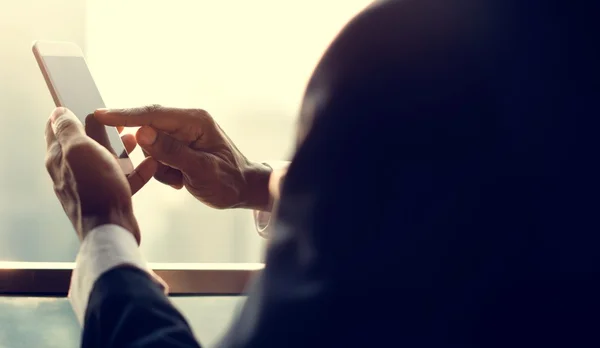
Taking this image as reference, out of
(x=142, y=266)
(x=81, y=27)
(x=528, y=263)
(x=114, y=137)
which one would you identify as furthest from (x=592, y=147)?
(x=81, y=27)

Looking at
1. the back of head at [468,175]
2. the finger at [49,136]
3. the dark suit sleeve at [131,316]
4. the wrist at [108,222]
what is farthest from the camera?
the finger at [49,136]

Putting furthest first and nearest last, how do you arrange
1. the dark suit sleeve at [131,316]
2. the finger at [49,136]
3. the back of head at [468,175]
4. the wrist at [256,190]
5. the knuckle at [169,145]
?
the wrist at [256,190] → the knuckle at [169,145] → the finger at [49,136] → the dark suit sleeve at [131,316] → the back of head at [468,175]

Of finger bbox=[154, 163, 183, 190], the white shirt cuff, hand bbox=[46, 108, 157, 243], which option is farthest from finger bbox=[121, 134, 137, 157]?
the white shirt cuff

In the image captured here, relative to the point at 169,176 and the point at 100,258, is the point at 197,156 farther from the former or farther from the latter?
the point at 100,258

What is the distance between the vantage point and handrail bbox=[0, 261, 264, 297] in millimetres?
837

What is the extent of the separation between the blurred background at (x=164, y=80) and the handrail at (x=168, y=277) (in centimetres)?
5

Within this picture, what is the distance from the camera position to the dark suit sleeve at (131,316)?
1.66 ft

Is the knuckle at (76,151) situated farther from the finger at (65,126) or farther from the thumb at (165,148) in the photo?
the thumb at (165,148)

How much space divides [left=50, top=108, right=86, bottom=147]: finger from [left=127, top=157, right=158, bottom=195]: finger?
3.6 inches

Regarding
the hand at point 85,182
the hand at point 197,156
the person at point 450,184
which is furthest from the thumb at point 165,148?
the person at point 450,184

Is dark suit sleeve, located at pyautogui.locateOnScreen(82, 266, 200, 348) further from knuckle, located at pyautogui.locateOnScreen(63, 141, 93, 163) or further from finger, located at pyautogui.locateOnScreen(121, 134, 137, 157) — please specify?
finger, located at pyautogui.locateOnScreen(121, 134, 137, 157)

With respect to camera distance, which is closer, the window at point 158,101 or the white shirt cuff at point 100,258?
the white shirt cuff at point 100,258

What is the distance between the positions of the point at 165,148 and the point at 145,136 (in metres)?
0.03

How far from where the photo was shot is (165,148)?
832mm
